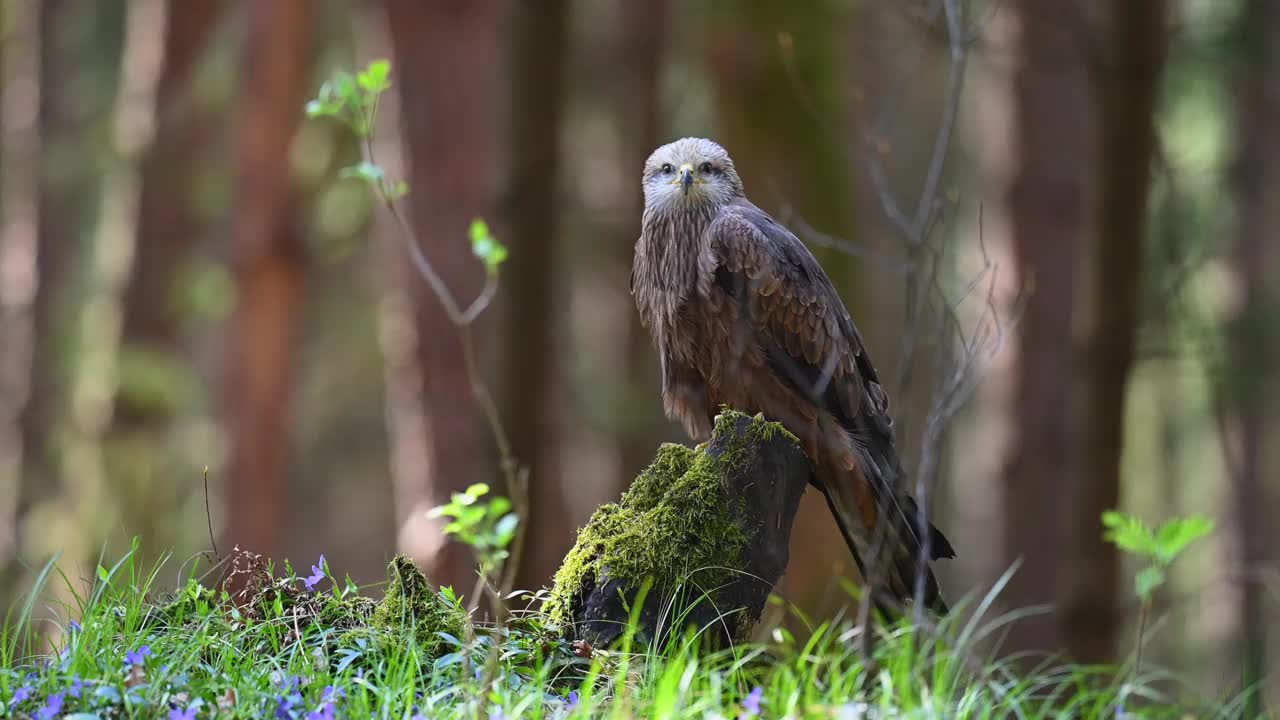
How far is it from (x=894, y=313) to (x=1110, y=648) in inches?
380

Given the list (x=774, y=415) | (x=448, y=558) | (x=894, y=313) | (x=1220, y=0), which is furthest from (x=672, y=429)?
(x=774, y=415)

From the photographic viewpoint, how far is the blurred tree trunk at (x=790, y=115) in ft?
25.9

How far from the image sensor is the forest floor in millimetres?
3232

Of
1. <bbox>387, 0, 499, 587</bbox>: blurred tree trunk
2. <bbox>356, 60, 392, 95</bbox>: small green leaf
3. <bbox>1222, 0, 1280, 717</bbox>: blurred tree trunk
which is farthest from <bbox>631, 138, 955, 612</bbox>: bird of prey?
<bbox>1222, 0, 1280, 717</bbox>: blurred tree trunk

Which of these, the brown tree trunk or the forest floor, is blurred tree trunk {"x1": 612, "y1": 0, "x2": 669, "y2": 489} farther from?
the forest floor

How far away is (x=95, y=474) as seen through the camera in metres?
9.72

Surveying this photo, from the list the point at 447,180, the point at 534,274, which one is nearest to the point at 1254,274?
the point at 534,274

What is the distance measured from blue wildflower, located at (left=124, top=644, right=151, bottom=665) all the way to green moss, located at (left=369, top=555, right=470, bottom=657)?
69cm

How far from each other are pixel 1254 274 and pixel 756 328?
374 inches

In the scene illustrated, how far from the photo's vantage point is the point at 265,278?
9.34 m

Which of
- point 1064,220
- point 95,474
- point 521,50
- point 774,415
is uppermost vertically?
point 521,50

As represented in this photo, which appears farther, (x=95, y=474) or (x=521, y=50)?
(x=95, y=474)

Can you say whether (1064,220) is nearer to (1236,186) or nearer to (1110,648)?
(1110,648)

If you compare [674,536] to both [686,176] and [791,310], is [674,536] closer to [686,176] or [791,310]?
[791,310]
